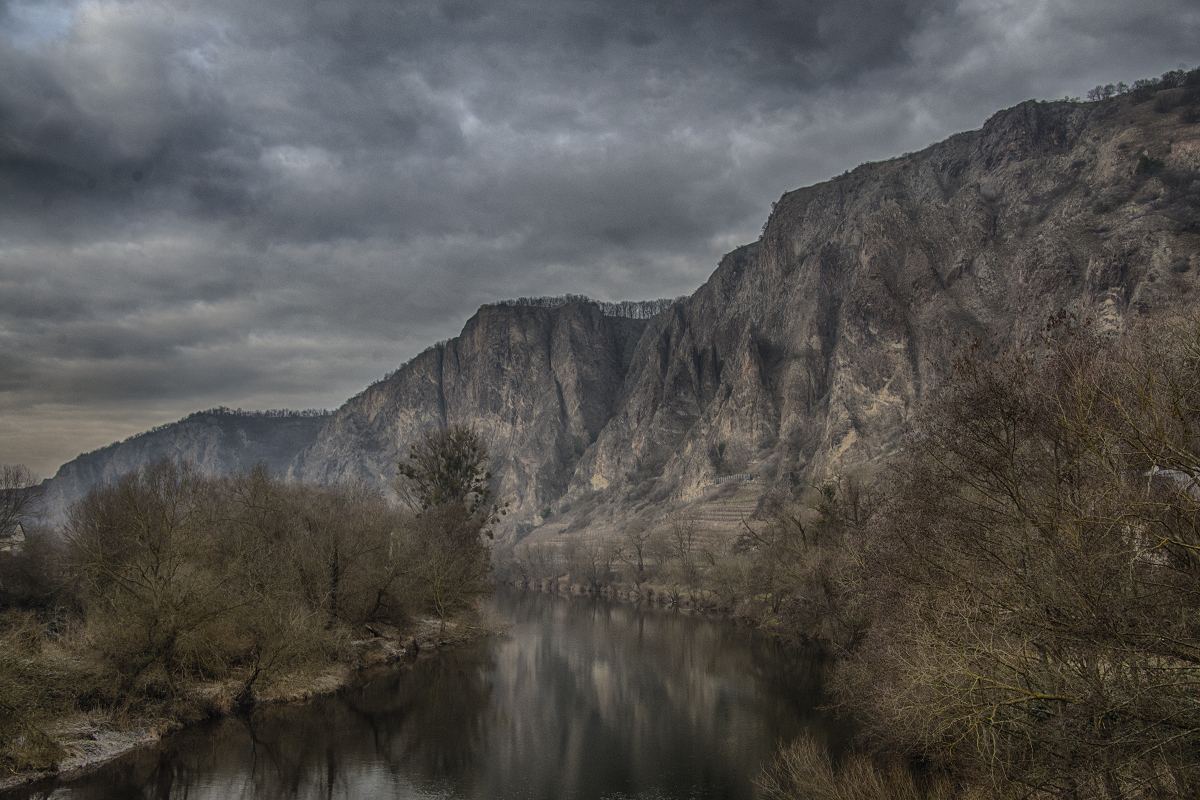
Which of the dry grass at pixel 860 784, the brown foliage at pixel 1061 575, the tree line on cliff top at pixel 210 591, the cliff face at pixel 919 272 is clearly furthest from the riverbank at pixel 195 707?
the cliff face at pixel 919 272

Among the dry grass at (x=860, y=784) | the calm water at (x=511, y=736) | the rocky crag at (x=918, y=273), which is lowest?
the calm water at (x=511, y=736)

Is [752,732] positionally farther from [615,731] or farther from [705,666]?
[705,666]

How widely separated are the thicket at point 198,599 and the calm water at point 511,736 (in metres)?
1.87

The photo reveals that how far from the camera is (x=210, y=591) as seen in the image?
23406mm

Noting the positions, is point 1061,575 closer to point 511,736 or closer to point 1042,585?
point 1042,585

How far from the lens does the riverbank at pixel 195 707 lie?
60.1 feet

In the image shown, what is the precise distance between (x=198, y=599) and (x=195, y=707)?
13.4ft

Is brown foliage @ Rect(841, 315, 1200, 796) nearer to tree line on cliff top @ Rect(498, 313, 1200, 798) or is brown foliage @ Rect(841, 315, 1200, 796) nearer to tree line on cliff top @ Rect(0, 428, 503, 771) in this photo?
tree line on cliff top @ Rect(498, 313, 1200, 798)

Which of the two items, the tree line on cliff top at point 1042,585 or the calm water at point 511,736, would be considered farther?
the calm water at point 511,736

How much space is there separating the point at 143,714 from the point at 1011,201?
152m

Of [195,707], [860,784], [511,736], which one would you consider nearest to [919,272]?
[511,736]

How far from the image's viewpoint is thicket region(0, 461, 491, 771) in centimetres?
2031

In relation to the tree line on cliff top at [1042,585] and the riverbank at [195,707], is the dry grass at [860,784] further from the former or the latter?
the riverbank at [195,707]

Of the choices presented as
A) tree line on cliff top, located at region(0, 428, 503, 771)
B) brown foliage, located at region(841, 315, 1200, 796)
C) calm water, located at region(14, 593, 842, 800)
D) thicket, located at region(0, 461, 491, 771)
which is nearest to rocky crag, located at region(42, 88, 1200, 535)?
calm water, located at region(14, 593, 842, 800)
